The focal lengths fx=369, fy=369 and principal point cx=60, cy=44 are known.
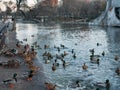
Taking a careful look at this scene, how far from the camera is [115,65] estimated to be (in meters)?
36.6

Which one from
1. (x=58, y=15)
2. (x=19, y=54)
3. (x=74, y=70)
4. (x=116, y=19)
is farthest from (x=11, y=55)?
(x=58, y=15)

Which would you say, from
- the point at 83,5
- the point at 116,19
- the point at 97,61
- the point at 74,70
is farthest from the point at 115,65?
the point at 83,5

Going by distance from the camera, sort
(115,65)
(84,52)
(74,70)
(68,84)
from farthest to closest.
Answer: (84,52), (115,65), (74,70), (68,84)

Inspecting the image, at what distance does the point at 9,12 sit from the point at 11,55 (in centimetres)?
11172

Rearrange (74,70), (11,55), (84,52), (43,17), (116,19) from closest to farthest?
(74,70) < (11,55) < (84,52) < (116,19) < (43,17)

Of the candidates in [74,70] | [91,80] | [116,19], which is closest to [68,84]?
[91,80]

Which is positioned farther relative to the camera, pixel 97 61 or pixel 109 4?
pixel 109 4

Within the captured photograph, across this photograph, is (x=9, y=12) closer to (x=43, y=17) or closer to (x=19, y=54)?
(x=43, y=17)

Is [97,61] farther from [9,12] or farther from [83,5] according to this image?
[9,12]

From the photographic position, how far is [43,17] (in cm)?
14425

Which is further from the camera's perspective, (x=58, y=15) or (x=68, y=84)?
(x=58, y=15)

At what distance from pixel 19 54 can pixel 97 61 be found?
29.2ft

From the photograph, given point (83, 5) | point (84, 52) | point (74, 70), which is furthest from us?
point (83, 5)

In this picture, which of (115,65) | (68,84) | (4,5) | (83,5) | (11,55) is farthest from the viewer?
(4,5)
